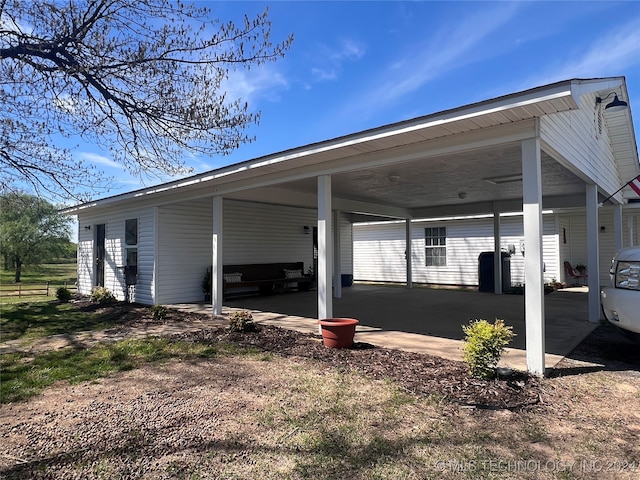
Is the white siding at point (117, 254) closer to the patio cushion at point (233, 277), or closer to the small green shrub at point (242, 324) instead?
the patio cushion at point (233, 277)

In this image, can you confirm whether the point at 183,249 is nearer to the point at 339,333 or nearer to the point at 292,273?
the point at 292,273

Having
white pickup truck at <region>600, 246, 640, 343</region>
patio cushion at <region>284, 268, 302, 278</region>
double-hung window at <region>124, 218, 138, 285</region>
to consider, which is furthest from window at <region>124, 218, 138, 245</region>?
white pickup truck at <region>600, 246, 640, 343</region>

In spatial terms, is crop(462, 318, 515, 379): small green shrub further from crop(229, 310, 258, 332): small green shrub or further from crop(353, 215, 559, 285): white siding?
crop(353, 215, 559, 285): white siding

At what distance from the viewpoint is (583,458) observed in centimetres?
258

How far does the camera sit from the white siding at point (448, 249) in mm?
14336

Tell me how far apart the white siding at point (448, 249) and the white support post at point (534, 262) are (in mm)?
10705

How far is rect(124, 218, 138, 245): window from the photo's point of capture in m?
11.1

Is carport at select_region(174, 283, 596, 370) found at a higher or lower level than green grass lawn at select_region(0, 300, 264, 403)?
higher

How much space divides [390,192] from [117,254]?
26.6 feet

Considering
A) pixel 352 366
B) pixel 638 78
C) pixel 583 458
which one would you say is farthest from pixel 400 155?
pixel 638 78

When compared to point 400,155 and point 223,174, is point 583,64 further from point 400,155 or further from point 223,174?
point 223,174

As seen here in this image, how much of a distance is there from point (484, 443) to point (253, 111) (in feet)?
20.6

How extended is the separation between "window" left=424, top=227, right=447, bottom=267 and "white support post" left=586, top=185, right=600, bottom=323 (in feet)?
28.0

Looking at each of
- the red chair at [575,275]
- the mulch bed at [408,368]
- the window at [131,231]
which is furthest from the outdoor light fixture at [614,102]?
the window at [131,231]
